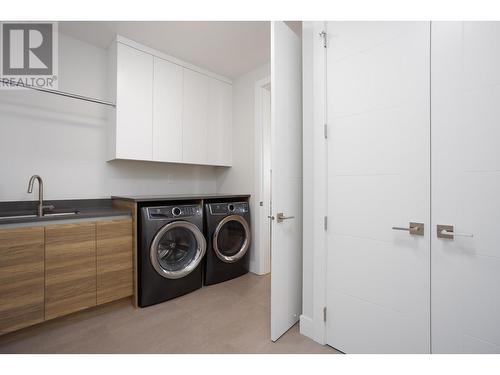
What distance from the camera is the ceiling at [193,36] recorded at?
1993mm

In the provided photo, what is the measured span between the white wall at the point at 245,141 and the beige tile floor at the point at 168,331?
96 cm

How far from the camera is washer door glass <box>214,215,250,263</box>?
2477mm

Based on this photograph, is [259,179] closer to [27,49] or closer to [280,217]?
[280,217]

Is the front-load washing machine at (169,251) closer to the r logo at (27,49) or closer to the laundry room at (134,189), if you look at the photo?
the laundry room at (134,189)

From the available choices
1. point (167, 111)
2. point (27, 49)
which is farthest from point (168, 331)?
point (27, 49)

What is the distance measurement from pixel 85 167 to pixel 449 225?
2.88 m

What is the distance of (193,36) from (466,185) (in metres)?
2.37

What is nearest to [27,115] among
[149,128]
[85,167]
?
[85,167]

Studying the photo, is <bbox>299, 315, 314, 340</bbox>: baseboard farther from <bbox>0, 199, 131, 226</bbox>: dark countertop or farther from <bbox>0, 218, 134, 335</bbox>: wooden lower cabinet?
<bbox>0, 199, 131, 226</bbox>: dark countertop

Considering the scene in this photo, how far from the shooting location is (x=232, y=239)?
2668mm

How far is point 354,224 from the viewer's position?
1.35m

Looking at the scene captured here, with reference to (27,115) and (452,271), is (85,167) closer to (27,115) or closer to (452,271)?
(27,115)

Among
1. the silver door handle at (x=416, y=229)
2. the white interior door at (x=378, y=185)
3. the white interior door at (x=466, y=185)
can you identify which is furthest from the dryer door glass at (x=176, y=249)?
the white interior door at (x=466, y=185)

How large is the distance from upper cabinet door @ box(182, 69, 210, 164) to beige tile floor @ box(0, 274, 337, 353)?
157 cm
